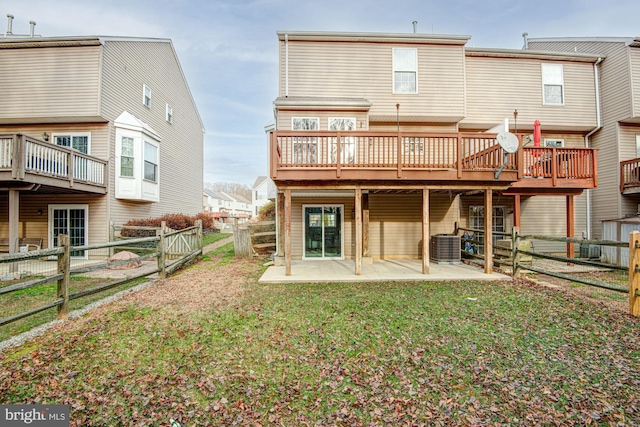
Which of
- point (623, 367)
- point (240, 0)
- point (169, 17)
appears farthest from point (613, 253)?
point (169, 17)

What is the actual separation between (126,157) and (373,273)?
11.1 meters

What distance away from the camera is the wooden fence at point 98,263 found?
4.01 metres

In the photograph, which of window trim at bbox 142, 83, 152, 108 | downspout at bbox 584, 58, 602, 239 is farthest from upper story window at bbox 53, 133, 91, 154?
downspout at bbox 584, 58, 602, 239

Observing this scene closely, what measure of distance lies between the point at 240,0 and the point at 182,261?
11515mm

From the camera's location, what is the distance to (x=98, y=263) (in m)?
10.1

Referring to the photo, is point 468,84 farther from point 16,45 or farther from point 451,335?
point 16,45

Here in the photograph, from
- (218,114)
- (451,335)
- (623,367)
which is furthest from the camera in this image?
(218,114)

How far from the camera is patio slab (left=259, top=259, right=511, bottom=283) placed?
7.74 m

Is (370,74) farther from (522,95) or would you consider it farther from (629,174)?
(629,174)

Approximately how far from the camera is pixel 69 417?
2.51 meters

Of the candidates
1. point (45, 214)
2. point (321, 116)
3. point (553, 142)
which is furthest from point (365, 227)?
point (45, 214)

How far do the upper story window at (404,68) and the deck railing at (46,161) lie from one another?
39.1 ft

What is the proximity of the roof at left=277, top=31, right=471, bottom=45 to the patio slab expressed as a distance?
857cm

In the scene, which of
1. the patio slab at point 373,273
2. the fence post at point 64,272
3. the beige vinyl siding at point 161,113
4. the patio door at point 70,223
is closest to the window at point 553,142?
the patio slab at point 373,273
